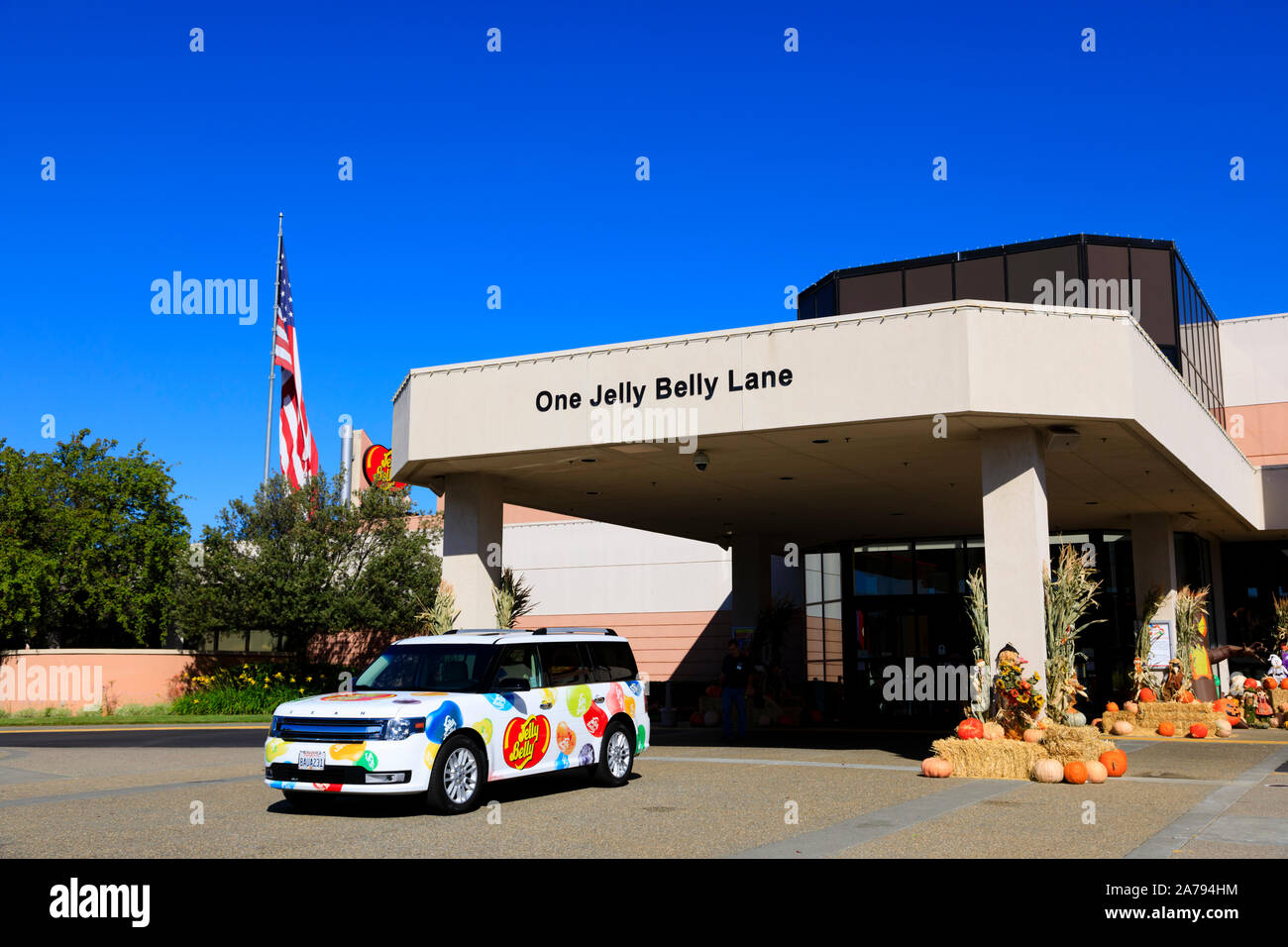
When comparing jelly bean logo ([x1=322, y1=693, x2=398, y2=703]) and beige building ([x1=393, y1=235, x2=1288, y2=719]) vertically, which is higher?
beige building ([x1=393, y1=235, x2=1288, y2=719])

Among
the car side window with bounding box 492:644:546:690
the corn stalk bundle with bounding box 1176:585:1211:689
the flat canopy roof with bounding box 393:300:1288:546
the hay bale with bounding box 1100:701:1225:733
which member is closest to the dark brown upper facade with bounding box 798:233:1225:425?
the corn stalk bundle with bounding box 1176:585:1211:689

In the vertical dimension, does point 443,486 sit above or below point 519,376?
below

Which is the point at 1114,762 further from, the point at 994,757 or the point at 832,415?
the point at 832,415

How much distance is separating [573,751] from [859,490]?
1052 cm

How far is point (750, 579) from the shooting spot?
27469 mm

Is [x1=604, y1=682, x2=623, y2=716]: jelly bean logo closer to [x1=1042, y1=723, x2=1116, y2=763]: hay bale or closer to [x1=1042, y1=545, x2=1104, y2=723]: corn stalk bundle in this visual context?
[x1=1042, y1=723, x2=1116, y2=763]: hay bale

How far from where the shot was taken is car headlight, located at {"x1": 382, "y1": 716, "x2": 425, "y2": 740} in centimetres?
1034

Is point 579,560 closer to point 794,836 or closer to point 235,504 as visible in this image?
point 235,504

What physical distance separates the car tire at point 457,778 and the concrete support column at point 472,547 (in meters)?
7.85

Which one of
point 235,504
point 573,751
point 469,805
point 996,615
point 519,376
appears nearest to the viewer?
point 469,805

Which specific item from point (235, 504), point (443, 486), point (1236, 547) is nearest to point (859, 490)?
point (443, 486)

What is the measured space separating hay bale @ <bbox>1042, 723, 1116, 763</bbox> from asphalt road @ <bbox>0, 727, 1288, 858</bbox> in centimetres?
51

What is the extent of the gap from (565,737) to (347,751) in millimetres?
2881
